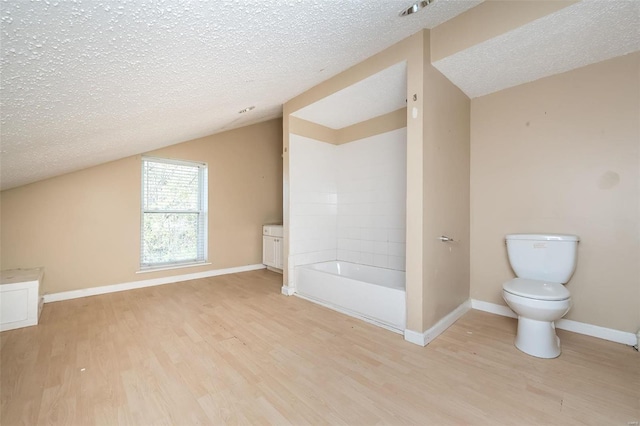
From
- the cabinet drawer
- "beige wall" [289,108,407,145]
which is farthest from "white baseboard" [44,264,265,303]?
"beige wall" [289,108,407,145]

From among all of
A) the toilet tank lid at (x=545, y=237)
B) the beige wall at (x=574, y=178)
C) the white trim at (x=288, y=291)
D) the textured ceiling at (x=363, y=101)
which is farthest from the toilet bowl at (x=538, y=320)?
the white trim at (x=288, y=291)

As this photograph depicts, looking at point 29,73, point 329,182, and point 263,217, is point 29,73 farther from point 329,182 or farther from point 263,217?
point 263,217

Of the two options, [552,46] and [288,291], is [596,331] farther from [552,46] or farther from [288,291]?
[288,291]

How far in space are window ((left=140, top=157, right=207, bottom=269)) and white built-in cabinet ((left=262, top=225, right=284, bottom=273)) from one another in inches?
39.4

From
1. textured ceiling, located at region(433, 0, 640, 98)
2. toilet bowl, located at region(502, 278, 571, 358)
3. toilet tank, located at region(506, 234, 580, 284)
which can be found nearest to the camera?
textured ceiling, located at region(433, 0, 640, 98)

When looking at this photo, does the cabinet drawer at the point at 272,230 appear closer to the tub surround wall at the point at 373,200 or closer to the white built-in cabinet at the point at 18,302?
the tub surround wall at the point at 373,200

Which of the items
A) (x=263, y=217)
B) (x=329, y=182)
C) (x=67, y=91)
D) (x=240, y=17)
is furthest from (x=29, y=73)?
(x=263, y=217)

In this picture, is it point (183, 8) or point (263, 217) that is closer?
point (183, 8)

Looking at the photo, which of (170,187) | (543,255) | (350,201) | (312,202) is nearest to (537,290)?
(543,255)

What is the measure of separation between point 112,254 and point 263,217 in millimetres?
2286

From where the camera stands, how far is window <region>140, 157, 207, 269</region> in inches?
146

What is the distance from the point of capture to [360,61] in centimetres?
240

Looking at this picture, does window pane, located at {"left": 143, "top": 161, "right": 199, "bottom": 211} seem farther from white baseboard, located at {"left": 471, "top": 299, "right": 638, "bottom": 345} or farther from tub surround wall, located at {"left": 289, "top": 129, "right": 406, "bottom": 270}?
white baseboard, located at {"left": 471, "top": 299, "right": 638, "bottom": 345}

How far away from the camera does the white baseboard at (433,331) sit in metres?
2.05
